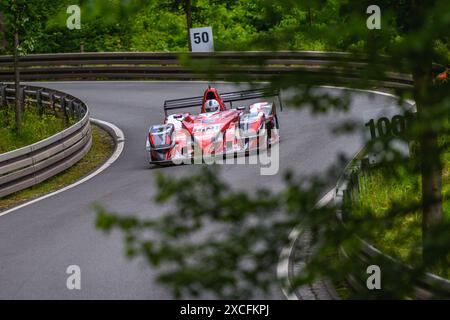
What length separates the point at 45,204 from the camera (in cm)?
1473

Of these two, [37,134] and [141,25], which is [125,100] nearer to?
[37,134]

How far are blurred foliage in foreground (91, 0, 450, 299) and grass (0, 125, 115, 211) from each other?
9.62m

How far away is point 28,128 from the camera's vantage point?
20.2m

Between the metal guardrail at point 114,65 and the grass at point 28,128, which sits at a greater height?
the metal guardrail at point 114,65

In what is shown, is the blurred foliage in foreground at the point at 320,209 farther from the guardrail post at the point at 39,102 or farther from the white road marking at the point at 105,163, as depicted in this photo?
the guardrail post at the point at 39,102

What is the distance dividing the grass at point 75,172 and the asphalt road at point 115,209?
462mm

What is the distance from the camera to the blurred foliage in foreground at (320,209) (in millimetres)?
4973

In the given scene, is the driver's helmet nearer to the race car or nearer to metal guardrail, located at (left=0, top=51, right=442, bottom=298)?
the race car

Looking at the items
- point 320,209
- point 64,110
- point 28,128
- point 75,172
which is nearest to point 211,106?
point 75,172

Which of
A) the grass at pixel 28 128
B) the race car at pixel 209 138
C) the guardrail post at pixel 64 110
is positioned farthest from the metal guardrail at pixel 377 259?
the guardrail post at pixel 64 110

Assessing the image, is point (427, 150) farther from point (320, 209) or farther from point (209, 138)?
point (209, 138)

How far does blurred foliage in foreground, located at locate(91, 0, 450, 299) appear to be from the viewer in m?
4.97

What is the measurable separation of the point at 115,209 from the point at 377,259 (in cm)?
890

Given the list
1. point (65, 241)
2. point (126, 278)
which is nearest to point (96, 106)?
point (65, 241)
